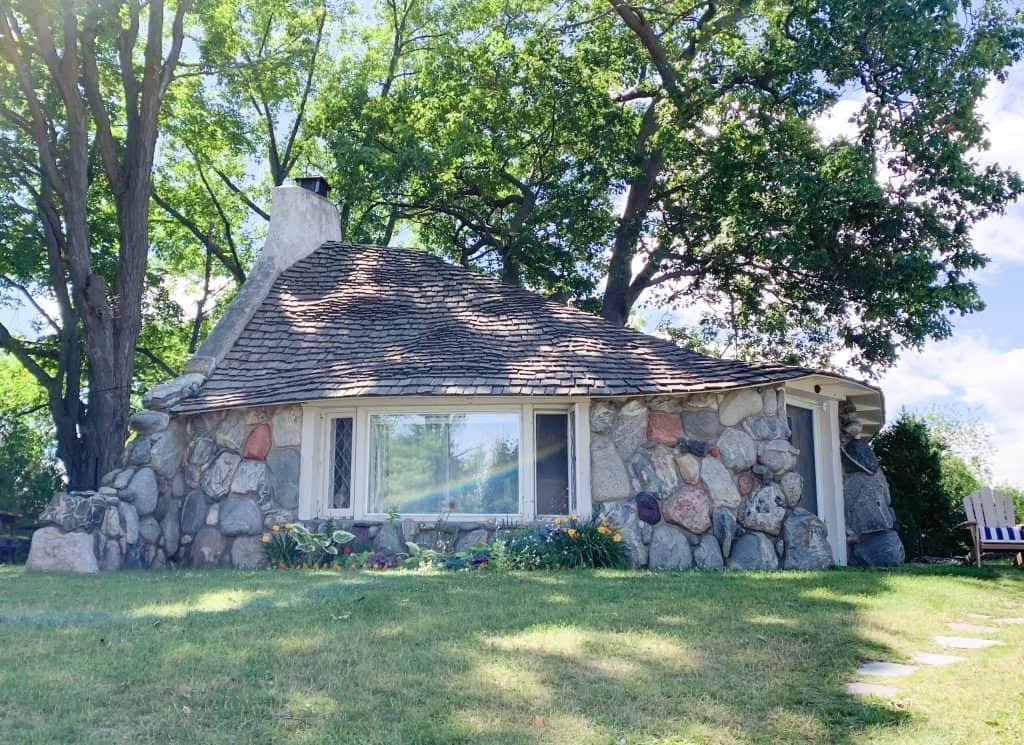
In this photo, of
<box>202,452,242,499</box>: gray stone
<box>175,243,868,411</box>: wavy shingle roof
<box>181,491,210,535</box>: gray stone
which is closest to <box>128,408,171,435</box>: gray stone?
<box>175,243,868,411</box>: wavy shingle roof

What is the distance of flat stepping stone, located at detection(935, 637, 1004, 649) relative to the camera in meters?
5.67

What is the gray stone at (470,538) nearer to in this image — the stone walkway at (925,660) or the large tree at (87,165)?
the stone walkway at (925,660)

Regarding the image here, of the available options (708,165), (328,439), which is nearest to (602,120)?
(708,165)

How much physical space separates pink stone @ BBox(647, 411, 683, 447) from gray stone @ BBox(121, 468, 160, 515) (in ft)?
19.2

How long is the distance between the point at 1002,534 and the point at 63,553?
1113cm

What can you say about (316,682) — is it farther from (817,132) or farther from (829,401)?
(817,132)

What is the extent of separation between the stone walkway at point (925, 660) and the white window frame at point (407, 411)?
4456 mm

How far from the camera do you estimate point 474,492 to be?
1055cm

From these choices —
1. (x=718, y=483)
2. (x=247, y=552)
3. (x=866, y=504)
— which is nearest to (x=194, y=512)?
(x=247, y=552)

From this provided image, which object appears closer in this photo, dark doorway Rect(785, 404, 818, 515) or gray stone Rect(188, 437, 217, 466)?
gray stone Rect(188, 437, 217, 466)

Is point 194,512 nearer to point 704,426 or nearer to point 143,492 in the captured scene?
point 143,492

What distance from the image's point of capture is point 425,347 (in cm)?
1127

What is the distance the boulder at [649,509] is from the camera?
32.7 ft

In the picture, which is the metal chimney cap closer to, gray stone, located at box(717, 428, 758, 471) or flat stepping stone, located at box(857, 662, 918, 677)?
gray stone, located at box(717, 428, 758, 471)
